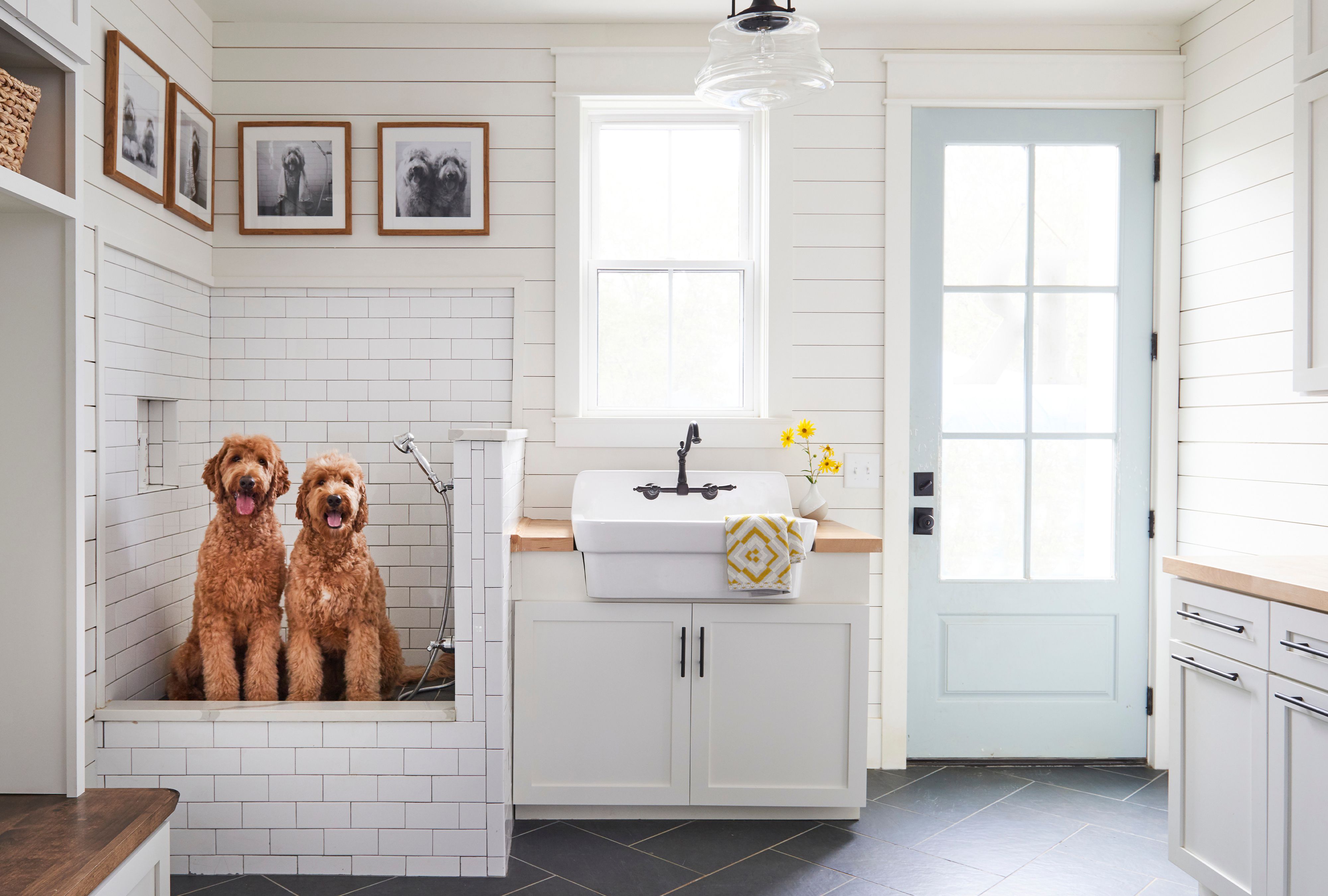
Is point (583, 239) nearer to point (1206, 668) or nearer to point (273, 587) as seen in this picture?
point (273, 587)

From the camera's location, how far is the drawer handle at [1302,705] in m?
1.59

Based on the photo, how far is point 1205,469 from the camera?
9.11 feet

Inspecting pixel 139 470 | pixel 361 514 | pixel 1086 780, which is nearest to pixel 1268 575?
pixel 1086 780

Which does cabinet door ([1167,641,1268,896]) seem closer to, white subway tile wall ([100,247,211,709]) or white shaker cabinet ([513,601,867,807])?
white shaker cabinet ([513,601,867,807])

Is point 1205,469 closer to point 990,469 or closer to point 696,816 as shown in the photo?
point 990,469

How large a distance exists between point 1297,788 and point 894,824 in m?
1.10

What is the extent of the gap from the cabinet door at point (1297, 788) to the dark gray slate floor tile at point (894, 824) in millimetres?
888

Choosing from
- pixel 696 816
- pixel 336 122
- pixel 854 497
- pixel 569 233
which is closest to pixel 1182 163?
pixel 854 497

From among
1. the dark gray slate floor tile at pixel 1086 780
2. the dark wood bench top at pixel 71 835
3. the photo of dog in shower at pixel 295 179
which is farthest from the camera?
the photo of dog in shower at pixel 295 179

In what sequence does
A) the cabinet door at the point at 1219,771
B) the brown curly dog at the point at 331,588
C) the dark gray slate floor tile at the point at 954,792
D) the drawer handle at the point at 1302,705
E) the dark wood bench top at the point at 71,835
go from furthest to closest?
the dark gray slate floor tile at the point at 954,792 < the brown curly dog at the point at 331,588 < the cabinet door at the point at 1219,771 < the drawer handle at the point at 1302,705 < the dark wood bench top at the point at 71,835

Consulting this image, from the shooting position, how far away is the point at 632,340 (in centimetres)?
299

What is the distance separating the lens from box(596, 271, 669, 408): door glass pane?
298 cm

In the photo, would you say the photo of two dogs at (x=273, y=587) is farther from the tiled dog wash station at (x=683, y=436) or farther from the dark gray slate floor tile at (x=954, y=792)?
the dark gray slate floor tile at (x=954, y=792)

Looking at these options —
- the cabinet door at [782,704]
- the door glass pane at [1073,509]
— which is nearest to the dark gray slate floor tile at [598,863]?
the cabinet door at [782,704]
